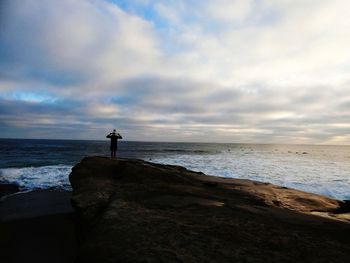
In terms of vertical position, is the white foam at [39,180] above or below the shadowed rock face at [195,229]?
below

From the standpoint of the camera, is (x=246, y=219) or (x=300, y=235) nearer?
(x=300, y=235)

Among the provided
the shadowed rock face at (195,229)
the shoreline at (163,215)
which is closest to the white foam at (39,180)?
the shoreline at (163,215)

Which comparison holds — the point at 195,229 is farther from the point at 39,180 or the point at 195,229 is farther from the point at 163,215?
the point at 39,180

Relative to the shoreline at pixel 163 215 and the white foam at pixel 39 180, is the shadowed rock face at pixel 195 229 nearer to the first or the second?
the shoreline at pixel 163 215

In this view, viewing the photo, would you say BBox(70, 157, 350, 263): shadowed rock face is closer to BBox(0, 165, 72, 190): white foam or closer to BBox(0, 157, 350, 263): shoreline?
BBox(0, 157, 350, 263): shoreline

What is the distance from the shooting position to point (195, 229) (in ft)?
15.5

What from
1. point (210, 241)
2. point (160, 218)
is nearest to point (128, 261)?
point (210, 241)

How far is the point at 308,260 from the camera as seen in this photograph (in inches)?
150

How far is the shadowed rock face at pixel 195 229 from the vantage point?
12.8ft

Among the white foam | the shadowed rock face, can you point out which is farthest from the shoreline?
the white foam

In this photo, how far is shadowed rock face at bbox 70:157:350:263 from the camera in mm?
3904

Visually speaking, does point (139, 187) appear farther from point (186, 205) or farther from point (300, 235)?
point (300, 235)

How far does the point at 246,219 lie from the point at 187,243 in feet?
5.48

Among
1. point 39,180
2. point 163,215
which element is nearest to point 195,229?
point 163,215
